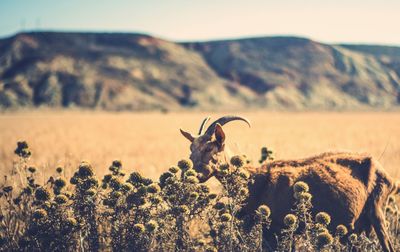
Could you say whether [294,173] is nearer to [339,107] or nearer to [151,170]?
[151,170]

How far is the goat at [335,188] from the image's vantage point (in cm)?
566

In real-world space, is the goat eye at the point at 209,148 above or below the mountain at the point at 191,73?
below

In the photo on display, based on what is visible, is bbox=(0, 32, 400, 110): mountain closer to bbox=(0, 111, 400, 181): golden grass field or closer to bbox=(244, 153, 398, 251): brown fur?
bbox=(0, 111, 400, 181): golden grass field

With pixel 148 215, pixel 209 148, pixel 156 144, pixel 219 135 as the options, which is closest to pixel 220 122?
pixel 219 135

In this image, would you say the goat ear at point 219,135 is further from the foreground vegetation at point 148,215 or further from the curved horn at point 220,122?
the foreground vegetation at point 148,215

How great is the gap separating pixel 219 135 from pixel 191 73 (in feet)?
395

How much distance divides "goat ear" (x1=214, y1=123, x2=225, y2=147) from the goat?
0.54 meters

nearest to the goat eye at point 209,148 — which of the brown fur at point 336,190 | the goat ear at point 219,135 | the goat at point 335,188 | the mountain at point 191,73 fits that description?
the goat ear at point 219,135

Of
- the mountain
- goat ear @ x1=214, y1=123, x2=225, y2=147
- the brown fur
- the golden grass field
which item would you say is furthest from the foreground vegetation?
the mountain

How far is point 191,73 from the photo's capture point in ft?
413

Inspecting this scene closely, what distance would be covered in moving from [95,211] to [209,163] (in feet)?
7.26

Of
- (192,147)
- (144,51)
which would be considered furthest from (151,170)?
(144,51)

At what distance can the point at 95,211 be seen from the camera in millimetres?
4918

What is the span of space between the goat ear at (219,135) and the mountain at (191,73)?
3864 inches
